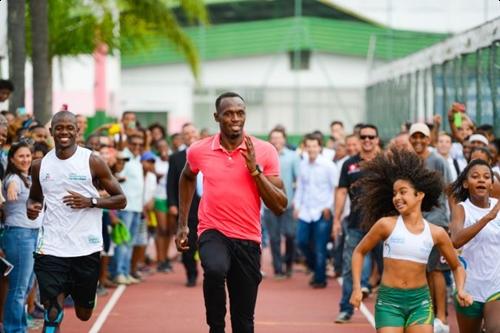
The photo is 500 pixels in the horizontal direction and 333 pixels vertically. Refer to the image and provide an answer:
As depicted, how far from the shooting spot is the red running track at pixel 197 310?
1281 centimetres

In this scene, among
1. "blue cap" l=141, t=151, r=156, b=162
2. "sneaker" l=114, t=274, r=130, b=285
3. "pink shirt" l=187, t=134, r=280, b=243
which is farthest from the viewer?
"blue cap" l=141, t=151, r=156, b=162

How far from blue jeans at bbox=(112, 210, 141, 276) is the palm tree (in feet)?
24.2

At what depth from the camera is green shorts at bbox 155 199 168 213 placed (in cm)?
1892

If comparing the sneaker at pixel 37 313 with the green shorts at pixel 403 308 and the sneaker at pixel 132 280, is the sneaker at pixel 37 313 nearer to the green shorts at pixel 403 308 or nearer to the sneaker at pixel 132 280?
the sneaker at pixel 132 280

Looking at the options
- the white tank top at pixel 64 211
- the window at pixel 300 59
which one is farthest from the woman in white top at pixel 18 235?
the window at pixel 300 59

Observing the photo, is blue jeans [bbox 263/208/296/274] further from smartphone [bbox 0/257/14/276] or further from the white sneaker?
smartphone [bbox 0/257/14/276]

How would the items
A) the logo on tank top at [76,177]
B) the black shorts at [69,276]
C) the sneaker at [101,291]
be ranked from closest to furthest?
the black shorts at [69,276]
the logo on tank top at [76,177]
the sneaker at [101,291]

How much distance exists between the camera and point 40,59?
63.7ft

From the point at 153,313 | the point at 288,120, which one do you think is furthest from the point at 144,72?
the point at 153,313

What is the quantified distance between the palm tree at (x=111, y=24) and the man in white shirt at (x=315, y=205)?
682cm

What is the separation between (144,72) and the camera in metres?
47.3

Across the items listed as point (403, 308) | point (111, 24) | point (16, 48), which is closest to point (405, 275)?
point (403, 308)

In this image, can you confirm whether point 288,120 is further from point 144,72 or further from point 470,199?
point 470,199

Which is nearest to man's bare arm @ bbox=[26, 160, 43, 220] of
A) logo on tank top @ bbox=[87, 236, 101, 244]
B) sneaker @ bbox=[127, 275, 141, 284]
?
logo on tank top @ bbox=[87, 236, 101, 244]
